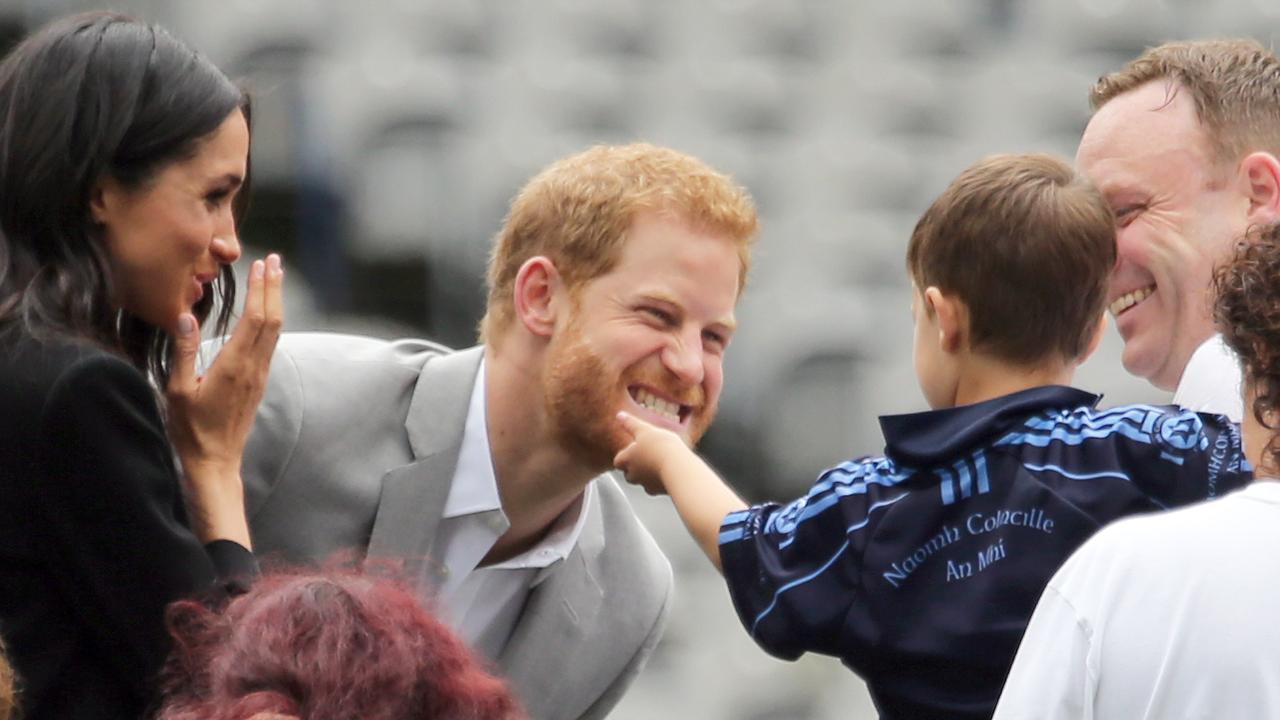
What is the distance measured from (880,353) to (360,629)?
469 cm

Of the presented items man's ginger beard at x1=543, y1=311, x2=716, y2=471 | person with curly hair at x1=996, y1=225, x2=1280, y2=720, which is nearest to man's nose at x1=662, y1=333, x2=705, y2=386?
man's ginger beard at x1=543, y1=311, x2=716, y2=471

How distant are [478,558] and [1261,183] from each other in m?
1.46

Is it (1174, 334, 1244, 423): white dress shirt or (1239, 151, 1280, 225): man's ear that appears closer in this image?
(1174, 334, 1244, 423): white dress shirt

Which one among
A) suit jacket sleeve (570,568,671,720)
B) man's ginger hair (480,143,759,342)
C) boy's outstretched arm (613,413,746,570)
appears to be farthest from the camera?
suit jacket sleeve (570,568,671,720)

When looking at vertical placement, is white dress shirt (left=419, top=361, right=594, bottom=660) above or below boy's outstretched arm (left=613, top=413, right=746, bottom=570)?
below

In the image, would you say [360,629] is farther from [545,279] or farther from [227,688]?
[545,279]

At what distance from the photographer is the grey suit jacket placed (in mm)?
3506

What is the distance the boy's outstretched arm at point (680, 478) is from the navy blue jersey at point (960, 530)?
0.36 feet

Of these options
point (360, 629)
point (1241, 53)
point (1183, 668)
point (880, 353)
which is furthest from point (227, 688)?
point (880, 353)

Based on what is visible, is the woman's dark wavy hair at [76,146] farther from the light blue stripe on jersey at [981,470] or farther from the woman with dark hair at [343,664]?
the light blue stripe on jersey at [981,470]

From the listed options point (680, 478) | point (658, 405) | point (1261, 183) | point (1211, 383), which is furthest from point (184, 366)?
point (1261, 183)

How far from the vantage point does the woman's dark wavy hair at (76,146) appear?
9.12 feet

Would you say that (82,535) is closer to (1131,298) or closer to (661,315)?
(661,315)

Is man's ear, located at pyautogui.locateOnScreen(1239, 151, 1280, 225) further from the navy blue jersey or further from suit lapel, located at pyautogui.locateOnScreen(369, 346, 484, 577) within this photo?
suit lapel, located at pyautogui.locateOnScreen(369, 346, 484, 577)
